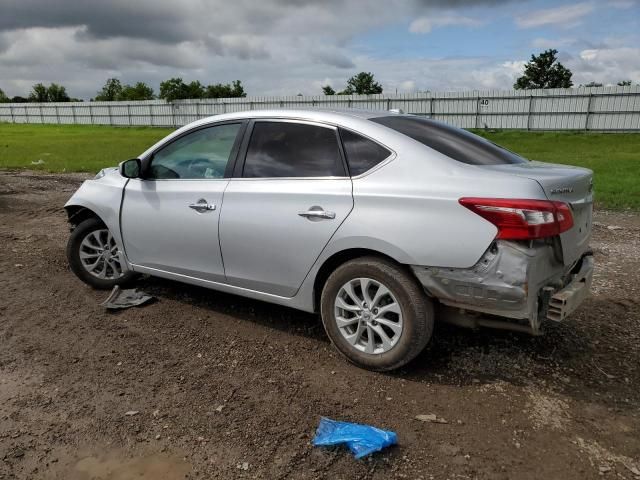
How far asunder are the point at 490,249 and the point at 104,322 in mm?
3141

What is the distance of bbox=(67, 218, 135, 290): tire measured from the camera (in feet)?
16.2

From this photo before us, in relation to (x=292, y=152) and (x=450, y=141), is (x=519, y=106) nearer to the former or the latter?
(x=450, y=141)

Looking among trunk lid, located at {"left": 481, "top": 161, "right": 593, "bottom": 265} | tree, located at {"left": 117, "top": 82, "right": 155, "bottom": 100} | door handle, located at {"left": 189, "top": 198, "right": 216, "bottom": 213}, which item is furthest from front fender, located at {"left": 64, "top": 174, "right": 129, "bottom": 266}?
tree, located at {"left": 117, "top": 82, "right": 155, "bottom": 100}

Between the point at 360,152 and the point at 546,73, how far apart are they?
2312 inches

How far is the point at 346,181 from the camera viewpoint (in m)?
3.41

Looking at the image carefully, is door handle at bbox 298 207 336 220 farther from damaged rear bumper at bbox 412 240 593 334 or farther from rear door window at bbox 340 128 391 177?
damaged rear bumper at bbox 412 240 593 334

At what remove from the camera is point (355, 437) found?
271 cm

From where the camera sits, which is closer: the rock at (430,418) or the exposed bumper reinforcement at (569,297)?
the rock at (430,418)

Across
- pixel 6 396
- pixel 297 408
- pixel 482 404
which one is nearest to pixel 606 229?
pixel 482 404

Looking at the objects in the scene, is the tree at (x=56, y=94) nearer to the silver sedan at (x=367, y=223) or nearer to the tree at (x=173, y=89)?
the tree at (x=173, y=89)

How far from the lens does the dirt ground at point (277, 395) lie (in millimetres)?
2602

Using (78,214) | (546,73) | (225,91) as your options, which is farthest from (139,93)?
(78,214)

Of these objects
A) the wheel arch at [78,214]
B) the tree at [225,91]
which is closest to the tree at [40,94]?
the tree at [225,91]

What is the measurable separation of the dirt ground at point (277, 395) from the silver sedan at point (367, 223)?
1.26 ft
